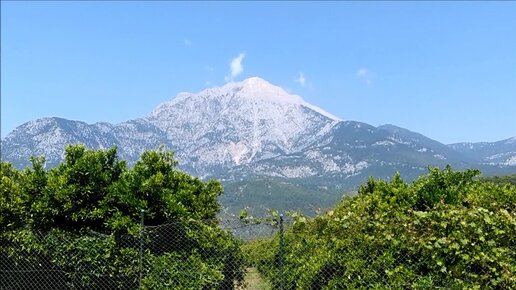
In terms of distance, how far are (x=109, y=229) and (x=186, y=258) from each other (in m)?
1.85

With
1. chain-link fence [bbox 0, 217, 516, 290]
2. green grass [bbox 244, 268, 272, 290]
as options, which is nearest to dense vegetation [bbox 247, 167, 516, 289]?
chain-link fence [bbox 0, 217, 516, 290]

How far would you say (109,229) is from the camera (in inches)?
415

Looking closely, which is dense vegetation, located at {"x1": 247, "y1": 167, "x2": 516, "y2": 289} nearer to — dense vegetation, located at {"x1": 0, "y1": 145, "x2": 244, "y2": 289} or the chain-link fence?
the chain-link fence

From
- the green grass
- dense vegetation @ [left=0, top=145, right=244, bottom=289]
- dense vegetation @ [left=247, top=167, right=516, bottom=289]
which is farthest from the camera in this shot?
the green grass

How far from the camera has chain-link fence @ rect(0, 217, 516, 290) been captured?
9.09 meters

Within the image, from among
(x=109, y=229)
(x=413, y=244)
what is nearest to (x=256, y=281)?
(x=109, y=229)

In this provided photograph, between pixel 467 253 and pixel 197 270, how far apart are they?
200 inches

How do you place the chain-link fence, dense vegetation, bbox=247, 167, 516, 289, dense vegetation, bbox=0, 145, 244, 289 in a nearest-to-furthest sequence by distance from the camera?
dense vegetation, bbox=247, 167, 516, 289
the chain-link fence
dense vegetation, bbox=0, 145, 244, 289

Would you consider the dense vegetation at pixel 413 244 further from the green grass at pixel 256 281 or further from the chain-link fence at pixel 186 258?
the green grass at pixel 256 281

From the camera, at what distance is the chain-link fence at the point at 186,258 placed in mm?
A: 9086

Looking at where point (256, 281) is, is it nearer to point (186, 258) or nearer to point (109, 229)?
point (186, 258)

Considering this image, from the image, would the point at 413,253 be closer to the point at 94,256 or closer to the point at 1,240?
the point at 94,256

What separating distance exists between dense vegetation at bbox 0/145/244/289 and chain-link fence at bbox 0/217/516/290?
0.07 feet

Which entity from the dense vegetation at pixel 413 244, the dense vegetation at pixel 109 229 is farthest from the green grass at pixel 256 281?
the dense vegetation at pixel 109 229
